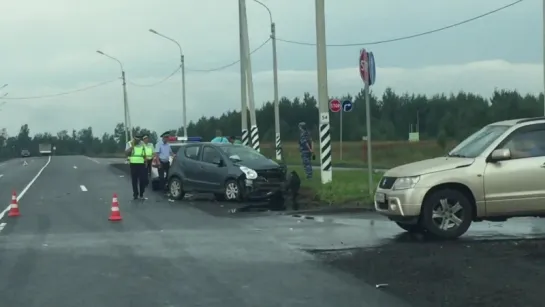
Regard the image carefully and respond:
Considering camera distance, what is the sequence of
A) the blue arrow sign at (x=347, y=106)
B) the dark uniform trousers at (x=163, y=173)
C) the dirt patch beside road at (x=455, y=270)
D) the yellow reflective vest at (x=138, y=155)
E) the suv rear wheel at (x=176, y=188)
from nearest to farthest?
the dirt patch beside road at (x=455, y=270)
the yellow reflective vest at (x=138, y=155)
the suv rear wheel at (x=176, y=188)
the dark uniform trousers at (x=163, y=173)
the blue arrow sign at (x=347, y=106)

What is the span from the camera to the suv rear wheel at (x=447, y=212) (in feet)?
40.9

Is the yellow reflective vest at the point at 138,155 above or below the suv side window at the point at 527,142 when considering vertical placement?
below

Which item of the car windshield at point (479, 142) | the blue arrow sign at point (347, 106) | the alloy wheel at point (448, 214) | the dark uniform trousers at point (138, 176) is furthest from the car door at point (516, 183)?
the blue arrow sign at point (347, 106)

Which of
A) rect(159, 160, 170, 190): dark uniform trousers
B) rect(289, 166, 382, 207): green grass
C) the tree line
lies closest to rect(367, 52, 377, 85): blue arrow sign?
rect(289, 166, 382, 207): green grass

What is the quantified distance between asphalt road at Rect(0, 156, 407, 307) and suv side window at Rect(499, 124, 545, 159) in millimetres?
2931

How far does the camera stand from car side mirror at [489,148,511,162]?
40.3 ft

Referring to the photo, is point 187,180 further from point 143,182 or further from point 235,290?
point 235,290

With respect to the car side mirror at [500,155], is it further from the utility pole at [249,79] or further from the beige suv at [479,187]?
the utility pole at [249,79]

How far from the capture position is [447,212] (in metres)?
12.5

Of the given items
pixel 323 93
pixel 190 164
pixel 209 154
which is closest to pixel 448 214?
pixel 323 93

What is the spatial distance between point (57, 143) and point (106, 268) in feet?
526

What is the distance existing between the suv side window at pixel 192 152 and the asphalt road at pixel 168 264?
495cm

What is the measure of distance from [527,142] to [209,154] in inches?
450

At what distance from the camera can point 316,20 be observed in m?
22.0
